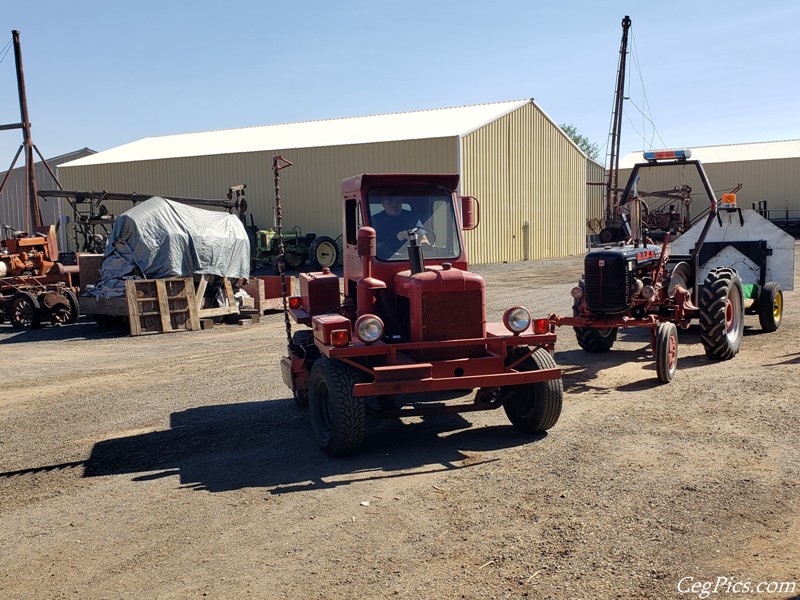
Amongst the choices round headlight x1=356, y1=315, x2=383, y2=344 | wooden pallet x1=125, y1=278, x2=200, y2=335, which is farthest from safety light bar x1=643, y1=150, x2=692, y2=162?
wooden pallet x1=125, y1=278, x2=200, y2=335

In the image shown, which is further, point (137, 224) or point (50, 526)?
point (137, 224)

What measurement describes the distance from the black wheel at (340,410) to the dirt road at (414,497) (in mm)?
175

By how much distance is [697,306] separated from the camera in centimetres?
1145

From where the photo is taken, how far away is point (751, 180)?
52.1m

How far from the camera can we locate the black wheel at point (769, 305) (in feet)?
41.6

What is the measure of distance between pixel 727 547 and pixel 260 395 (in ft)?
20.5

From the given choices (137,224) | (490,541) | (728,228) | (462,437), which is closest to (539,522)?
Answer: (490,541)

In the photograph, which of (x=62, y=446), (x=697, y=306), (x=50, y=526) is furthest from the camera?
(x=697, y=306)

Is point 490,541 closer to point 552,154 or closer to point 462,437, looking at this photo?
point 462,437

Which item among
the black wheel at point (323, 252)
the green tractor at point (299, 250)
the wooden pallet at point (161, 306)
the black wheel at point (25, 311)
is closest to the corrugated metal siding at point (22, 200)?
the green tractor at point (299, 250)

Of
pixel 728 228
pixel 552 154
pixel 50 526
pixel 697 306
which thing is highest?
pixel 552 154

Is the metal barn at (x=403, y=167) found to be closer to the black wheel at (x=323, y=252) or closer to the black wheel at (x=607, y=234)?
the black wheel at (x=323, y=252)

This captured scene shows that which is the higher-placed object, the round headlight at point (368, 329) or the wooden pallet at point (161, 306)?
the round headlight at point (368, 329)

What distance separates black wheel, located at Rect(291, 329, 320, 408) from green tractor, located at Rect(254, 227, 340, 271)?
20573mm
